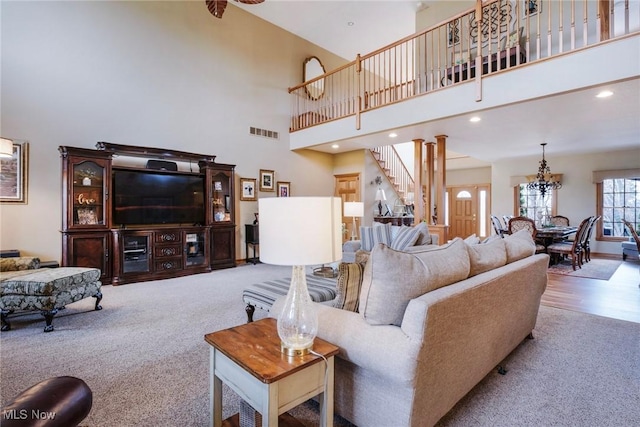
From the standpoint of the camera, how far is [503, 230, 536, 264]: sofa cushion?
2.39 meters

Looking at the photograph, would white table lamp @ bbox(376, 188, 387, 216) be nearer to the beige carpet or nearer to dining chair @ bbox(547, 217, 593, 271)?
dining chair @ bbox(547, 217, 593, 271)

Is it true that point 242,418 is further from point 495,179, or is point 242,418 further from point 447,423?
point 495,179

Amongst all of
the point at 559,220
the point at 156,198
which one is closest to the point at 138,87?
the point at 156,198

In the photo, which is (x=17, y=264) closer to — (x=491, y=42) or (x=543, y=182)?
(x=491, y=42)

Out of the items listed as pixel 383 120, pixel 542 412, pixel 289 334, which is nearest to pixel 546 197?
pixel 383 120

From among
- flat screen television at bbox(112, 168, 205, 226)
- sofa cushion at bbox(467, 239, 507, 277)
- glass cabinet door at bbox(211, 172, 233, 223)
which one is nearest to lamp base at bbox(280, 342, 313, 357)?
sofa cushion at bbox(467, 239, 507, 277)

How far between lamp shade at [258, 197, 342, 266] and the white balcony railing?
12.5 ft

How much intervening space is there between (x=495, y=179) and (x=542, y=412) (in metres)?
8.64

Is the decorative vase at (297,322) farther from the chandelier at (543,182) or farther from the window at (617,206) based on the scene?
the window at (617,206)

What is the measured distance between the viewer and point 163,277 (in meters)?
5.11

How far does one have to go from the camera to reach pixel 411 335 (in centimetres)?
132

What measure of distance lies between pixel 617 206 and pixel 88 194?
10.9 metres

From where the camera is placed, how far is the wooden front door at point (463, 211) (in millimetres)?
10375

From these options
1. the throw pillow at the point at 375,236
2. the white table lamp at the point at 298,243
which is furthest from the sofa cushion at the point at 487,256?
the throw pillow at the point at 375,236
